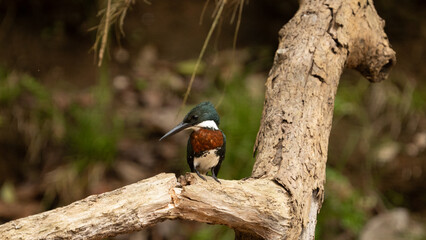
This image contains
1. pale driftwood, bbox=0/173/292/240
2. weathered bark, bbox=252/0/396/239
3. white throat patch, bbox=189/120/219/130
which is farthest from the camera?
white throat patch, bbox=189/120/219/130

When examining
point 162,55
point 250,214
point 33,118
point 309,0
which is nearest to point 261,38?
point 162,55

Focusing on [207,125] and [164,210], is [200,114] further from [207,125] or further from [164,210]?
[164,210]

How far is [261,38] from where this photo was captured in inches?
193

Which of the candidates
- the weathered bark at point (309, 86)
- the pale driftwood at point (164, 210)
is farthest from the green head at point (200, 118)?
the pale driftwood at point (164, 210)

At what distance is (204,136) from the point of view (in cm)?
198

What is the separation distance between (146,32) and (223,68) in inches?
31.4

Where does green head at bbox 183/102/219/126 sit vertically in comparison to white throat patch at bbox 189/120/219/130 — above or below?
above

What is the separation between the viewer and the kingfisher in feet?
6.42

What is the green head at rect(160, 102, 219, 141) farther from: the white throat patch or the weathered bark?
the weathered bark

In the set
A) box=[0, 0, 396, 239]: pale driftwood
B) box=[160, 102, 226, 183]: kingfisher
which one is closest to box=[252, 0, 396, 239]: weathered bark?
box=[0, 0, 396, 239]: pale driftwood

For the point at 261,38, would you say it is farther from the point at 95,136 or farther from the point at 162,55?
the point at 95,136

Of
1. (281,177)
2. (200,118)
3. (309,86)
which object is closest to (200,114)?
(200,118)

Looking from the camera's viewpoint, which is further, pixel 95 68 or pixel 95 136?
pixel 95 68

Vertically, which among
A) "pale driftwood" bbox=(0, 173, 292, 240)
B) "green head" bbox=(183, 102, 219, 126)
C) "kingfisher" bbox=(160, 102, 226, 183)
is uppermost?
"green head" bbox=(183, 102, 219, 126)
